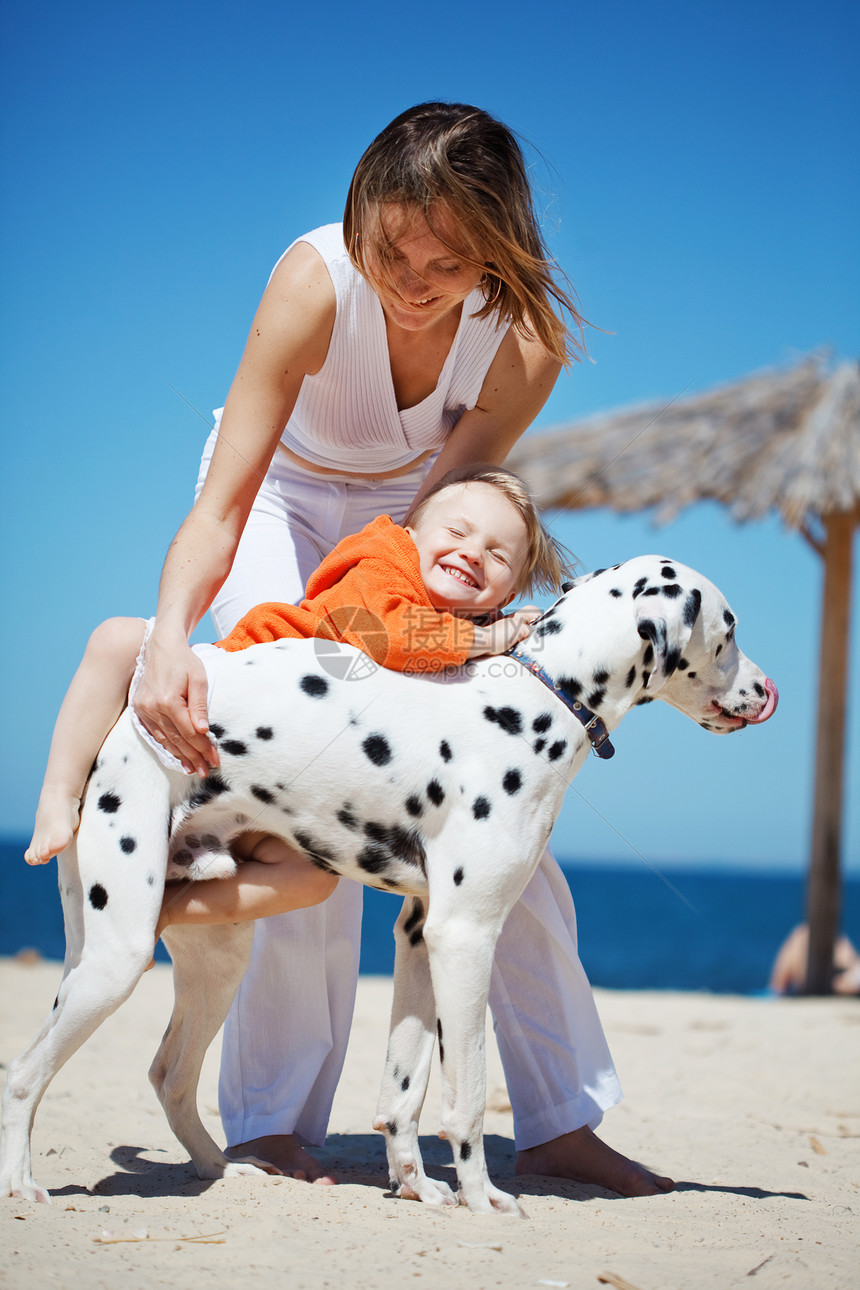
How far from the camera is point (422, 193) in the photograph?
2.49m

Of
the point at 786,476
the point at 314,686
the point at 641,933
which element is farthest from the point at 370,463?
the point at 641,933

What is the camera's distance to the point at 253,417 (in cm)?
279

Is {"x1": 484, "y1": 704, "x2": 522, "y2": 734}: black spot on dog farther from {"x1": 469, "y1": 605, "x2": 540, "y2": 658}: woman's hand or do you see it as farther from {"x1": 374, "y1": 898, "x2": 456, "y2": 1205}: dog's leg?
{"x1": 374, "y1": 898, "x2": 456, "y2": 1205}: dog's leg

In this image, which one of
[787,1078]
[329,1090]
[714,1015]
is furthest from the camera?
[714,1015]

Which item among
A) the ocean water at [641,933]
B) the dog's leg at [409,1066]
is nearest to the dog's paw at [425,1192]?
the dog's leg at [409,1066]

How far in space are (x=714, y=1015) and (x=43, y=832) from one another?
5.42m

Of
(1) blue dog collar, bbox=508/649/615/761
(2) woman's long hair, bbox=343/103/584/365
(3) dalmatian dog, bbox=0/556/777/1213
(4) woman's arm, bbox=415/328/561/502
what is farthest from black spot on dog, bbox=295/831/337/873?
(2) woman's long hair, bbox=343/103/584/365

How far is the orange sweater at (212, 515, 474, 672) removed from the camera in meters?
2.54

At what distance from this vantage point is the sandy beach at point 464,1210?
2.02 metres

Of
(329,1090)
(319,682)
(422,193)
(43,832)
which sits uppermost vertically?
(422,193)

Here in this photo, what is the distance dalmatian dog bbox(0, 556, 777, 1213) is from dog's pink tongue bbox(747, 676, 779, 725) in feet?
0.79

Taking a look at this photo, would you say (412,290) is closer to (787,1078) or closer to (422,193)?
(422,193)

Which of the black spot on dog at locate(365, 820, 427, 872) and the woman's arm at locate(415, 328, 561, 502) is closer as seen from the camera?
the black spot on dog at locate(365, 820, 427, 872)

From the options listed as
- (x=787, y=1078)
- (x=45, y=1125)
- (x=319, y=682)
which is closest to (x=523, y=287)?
(x=319, y=682)
